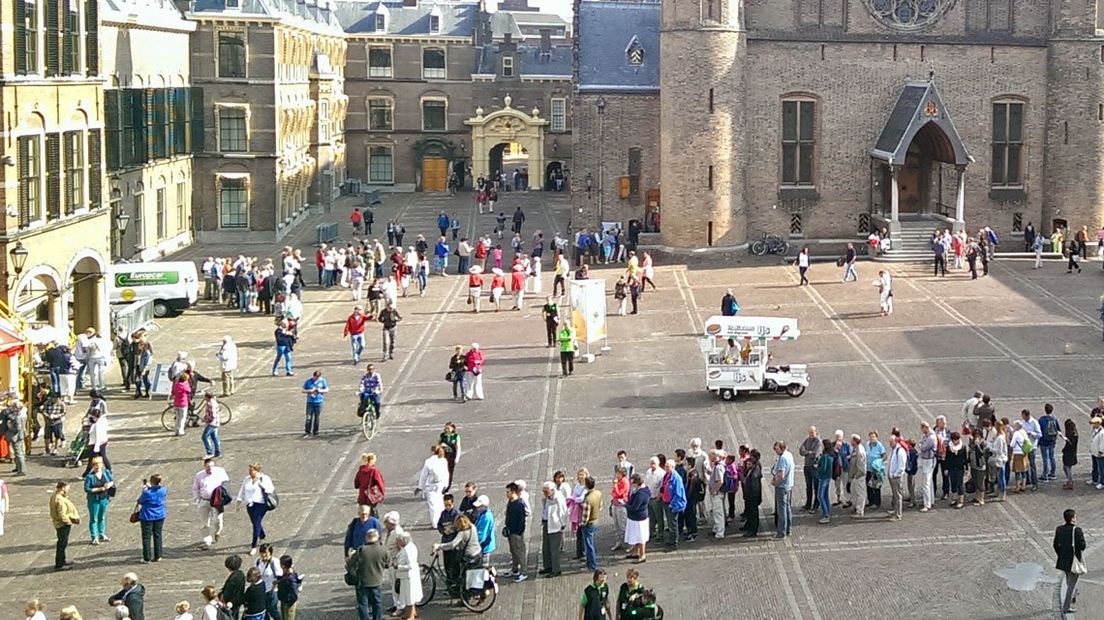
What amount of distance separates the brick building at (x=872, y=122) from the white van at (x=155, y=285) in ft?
61.0

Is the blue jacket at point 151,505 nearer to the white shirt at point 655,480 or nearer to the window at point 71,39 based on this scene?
the white shirt at point 655,480

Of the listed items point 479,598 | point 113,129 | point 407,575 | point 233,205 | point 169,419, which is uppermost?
point 113,129

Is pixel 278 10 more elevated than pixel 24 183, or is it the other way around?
pixel 278 10

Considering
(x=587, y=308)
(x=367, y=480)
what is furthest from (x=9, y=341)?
(x=587, y=308)

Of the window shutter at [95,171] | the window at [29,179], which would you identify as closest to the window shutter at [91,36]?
the window shutter at [95,171]

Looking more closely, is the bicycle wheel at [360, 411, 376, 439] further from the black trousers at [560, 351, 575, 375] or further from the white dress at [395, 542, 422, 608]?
the white dress at [395, 542, 422, 608]

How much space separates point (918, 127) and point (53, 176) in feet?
102

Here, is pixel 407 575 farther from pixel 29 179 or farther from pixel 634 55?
pixel 634 55

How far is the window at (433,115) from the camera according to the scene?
88812mm

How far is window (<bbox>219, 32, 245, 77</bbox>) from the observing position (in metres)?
59.9

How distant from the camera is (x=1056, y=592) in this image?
798 inches

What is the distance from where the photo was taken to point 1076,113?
54812 millimetres

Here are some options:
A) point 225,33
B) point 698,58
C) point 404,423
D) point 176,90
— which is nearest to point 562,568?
point 404,423

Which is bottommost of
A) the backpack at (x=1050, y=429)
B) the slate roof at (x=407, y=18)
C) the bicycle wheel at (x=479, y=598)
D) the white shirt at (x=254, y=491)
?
the bicycle wheel at (x=479, y=598)
